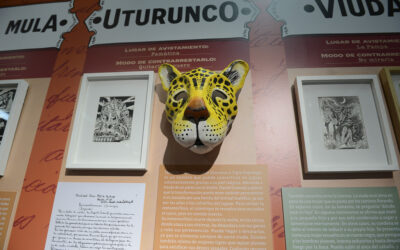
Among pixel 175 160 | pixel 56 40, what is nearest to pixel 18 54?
pixel 56 40

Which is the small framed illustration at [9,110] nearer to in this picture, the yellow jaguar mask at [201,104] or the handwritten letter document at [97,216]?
the handwritten letter document at [97,216]

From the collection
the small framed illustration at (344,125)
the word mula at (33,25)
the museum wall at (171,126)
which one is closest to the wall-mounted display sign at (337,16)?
the museum wall at (171,126)

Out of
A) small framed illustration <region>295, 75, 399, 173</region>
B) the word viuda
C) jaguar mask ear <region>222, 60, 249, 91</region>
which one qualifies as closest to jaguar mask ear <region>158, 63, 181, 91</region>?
jaguar mask ear <region>222, 60, 249, 91</region>

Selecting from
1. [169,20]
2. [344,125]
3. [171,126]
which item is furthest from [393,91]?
[169,20]

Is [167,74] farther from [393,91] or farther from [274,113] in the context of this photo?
[393,91]

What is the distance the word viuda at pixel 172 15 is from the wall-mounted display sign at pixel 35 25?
175 mm

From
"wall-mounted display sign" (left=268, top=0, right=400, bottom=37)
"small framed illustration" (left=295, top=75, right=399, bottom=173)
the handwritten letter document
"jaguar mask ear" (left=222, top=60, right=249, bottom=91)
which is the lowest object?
the handwritten letter document

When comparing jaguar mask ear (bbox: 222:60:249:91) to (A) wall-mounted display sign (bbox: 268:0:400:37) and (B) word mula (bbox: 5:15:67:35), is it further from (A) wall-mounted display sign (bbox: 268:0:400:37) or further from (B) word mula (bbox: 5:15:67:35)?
(B) word mula (bbox: 5:15:67:35)

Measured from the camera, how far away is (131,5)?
1125mm

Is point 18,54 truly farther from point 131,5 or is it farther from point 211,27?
point 211,27

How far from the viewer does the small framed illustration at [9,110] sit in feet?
2.92

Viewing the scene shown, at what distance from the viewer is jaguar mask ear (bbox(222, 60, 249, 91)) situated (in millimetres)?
844

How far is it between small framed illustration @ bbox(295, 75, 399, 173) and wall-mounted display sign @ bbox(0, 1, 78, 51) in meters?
1.06

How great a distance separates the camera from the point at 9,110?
0.96 meters
